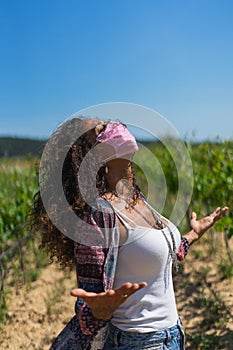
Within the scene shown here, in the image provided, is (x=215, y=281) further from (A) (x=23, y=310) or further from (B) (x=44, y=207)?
(B) (x=44, y=207)

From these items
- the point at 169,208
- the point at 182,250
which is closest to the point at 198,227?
the point at 182,250

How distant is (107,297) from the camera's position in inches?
57.4

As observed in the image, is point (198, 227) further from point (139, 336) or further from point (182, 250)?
point (139, 336)

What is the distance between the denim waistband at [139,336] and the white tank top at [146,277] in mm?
17

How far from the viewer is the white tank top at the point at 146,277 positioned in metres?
1.60

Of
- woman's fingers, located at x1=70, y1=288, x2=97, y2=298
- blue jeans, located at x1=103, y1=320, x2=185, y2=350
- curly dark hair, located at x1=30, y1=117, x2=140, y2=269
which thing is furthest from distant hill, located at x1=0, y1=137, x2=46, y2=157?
blue jeans, located at x1=103, y1=320, x2=185, y2=350

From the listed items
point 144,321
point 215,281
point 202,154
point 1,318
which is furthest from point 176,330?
point 202,154

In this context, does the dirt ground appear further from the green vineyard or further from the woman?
the woman

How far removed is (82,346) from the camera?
1.65 m

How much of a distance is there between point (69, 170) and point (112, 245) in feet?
0.98

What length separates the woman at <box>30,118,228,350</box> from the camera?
1.54 m

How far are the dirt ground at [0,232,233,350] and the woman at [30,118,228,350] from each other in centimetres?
211

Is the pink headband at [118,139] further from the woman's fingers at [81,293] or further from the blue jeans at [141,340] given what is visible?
the blue jeans at [141,340]

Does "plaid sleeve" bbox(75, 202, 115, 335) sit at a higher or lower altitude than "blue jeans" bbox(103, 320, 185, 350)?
higher
